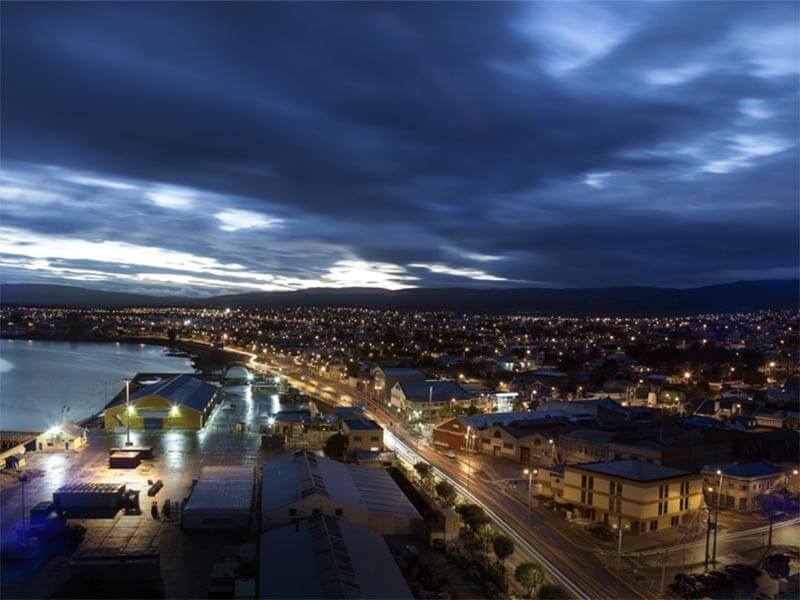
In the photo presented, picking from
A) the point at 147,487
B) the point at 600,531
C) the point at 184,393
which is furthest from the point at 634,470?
the point at 184,393

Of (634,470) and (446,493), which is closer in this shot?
(634,470)

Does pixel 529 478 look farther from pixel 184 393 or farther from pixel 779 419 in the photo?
pixel 184 393

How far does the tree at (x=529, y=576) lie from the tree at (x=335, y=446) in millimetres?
4918

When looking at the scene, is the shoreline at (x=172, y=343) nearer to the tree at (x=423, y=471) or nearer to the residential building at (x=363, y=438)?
the residential building at (x=363, y=438)

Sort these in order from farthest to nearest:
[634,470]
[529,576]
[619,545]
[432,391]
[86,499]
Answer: [432,391]
[634,470]
[86,499]
[619,545]
[529,576]

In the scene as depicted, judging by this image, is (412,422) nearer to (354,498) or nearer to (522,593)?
(354,498)

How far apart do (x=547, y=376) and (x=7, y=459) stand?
13.6 meters

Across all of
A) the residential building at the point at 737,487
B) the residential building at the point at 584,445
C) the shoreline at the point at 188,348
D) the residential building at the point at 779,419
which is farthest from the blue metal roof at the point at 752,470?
the shoreline at the point at 188,348

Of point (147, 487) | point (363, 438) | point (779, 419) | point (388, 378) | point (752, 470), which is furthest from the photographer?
point (388, 378)

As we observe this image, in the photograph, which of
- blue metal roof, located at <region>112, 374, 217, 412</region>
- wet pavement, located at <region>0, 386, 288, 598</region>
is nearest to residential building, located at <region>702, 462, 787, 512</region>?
wet pavement, located at <region>0, 386, 288, 598</region>

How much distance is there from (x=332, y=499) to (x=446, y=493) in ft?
5.31

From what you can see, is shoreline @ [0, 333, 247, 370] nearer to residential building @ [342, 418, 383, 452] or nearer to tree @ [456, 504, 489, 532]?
residential building @ [342, 418, 383, 452]

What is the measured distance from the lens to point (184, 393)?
1281cm

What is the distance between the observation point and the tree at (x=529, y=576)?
5.32 metres
